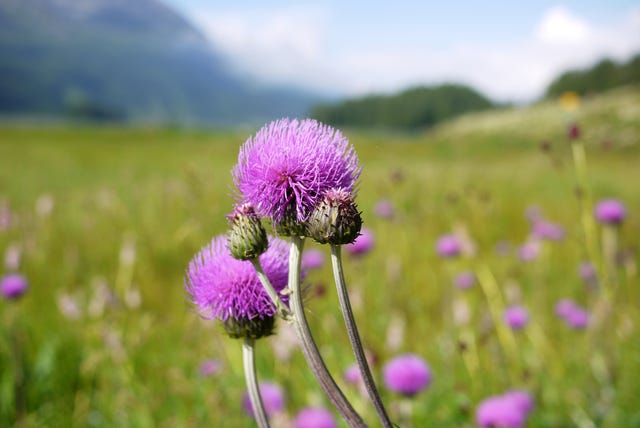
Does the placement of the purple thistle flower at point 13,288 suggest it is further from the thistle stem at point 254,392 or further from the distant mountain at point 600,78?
the distant mountain at point 600,78

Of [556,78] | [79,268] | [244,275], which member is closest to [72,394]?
[79,268]

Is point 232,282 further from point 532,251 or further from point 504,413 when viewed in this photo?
point 532,251

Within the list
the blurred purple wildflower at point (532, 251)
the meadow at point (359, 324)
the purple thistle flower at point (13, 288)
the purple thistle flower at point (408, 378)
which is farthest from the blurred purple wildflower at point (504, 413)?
the purple thistle flower at point (13, 288)

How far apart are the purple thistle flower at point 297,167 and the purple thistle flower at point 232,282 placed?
164 mm

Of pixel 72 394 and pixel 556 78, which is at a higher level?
pixel 556 78

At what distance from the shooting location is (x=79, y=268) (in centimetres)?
491

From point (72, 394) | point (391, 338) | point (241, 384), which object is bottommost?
point (72, 394)

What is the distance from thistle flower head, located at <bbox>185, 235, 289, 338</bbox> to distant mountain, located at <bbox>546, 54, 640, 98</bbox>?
91239 mm

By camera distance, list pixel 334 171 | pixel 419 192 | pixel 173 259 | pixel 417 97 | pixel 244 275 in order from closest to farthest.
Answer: pixel 334 171 < pixel 244 275 < pixel 173 259 < pixel 419 192 < pixel 417 97

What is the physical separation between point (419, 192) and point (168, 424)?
5651 mm

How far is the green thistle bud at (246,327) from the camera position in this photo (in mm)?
1062

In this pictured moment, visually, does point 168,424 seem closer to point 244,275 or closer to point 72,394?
point 72,394

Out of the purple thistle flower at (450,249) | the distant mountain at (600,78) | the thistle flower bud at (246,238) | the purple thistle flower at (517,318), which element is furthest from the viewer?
the distant mountain at (600,78)

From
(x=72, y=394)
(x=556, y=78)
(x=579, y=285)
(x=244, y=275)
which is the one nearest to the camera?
(x=244, y=275)
